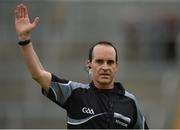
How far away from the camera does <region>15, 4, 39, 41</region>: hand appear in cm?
593

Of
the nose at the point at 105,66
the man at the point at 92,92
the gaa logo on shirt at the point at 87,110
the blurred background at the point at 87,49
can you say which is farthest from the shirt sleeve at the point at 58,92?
the blurred background at the point at 87,49

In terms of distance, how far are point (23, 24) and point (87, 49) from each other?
9392 millimetres

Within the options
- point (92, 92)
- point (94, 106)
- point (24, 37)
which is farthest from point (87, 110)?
point (24, 37)

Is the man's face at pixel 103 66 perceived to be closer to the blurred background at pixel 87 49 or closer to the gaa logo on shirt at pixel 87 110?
the gaa logo on shirt at pixel 87 110

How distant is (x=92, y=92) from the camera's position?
6.01 meters

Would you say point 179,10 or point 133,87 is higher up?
point 179,10

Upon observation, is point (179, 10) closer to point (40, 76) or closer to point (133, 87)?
point (133, 87)

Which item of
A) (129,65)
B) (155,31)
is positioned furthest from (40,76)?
(155,31)

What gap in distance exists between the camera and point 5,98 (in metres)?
14.9

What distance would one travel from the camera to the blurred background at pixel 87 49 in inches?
562

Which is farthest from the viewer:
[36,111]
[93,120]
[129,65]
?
[129,65]

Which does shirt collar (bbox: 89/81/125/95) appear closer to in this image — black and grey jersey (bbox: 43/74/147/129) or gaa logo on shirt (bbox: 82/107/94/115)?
black and grey jersey (bbox: 43/74/147/129)

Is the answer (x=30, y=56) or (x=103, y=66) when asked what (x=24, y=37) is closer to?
(x=30, y=56)

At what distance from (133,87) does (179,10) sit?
255 centimetres
